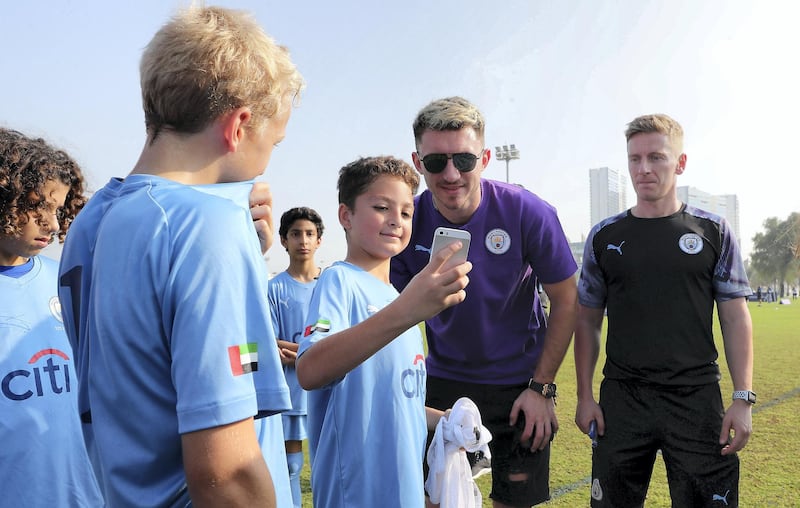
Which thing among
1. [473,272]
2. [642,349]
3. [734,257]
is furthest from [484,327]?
[734,257]

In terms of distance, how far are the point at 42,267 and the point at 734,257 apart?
3.87 m

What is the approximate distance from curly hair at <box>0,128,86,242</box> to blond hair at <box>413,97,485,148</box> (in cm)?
179

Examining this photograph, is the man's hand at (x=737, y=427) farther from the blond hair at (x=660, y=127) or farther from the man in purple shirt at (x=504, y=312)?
the blond hair at (x=660, y=127)

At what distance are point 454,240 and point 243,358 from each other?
85 cm

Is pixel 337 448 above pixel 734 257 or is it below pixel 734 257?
below

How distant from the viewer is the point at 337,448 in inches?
93.1

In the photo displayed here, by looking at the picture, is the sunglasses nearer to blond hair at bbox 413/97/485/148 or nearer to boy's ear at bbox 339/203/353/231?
blond hair at bbox 413/97/485/148

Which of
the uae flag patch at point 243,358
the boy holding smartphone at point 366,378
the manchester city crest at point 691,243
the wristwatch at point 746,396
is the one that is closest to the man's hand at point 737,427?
the wristwatch at point 746,396

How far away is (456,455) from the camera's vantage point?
2.59 meters

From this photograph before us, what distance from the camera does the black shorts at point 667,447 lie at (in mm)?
3449

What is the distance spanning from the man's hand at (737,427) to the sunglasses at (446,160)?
2153 mm

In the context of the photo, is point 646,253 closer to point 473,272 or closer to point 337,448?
point 473,272

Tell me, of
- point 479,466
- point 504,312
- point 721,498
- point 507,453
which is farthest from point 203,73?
point 721,498

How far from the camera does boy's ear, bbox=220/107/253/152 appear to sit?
1.36 m
